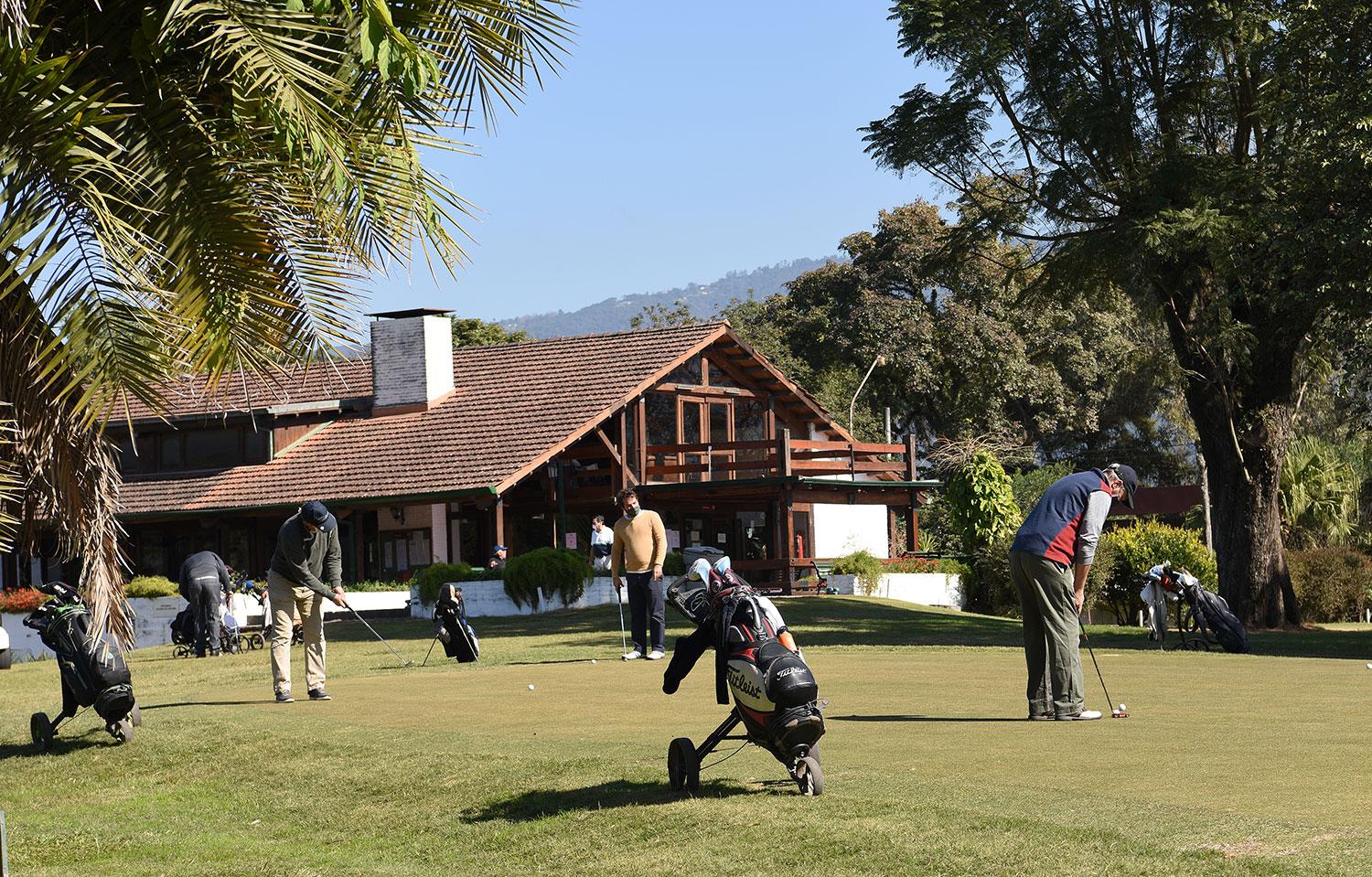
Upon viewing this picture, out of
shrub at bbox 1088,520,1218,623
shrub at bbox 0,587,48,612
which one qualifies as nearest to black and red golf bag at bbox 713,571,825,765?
shrub at bbox 1088,520,1218,623

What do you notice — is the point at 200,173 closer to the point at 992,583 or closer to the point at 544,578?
Result: the point at 544,578

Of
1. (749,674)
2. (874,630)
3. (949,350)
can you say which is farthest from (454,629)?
(949,350)

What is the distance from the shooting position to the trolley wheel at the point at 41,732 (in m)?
13.4

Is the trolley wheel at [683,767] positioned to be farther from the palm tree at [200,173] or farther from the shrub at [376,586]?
the shrub at [376,586]

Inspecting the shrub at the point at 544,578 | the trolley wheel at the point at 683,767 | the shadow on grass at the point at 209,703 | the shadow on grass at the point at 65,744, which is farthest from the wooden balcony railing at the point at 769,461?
the trolley wheel at the point at 683,767

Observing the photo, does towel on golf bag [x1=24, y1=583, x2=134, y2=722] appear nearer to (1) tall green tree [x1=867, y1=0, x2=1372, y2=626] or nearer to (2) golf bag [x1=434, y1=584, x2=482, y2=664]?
(2) golf bag [x1=434, y1=584, x2=482, y2=664]

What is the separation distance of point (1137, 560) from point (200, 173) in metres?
27.6

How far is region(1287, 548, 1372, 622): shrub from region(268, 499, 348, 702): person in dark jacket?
26.7 m

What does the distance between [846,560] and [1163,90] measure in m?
14.3

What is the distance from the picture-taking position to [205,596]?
2508cm

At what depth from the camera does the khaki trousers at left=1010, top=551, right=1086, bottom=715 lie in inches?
463

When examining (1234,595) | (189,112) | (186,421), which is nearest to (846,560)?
(1234,595)

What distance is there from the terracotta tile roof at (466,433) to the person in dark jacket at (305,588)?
21.0 metres

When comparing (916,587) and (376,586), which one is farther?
(916,587)
